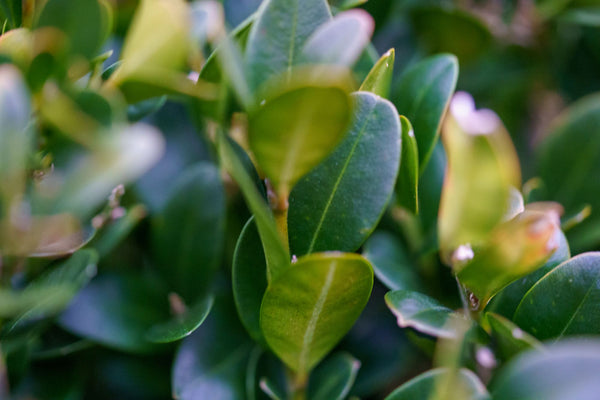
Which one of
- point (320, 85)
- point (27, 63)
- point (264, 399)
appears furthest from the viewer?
point (264, 399)

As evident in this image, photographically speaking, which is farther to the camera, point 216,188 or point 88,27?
point 216,188

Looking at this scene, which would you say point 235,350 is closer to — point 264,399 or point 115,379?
point 264,399

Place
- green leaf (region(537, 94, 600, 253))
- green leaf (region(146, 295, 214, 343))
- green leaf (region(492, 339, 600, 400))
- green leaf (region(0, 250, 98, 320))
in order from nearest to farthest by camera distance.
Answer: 1. green leaf (region(492, 339, 600, 400))
2. green leaf (region(0, 250, 98, 320))
3. green leaf (region(146, 295, 214, 343))
4. green leaf (region(537, 94, 600, 253))

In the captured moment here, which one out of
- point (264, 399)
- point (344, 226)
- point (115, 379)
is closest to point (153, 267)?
point (115, 379)

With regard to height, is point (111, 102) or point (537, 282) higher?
point (111, 102)

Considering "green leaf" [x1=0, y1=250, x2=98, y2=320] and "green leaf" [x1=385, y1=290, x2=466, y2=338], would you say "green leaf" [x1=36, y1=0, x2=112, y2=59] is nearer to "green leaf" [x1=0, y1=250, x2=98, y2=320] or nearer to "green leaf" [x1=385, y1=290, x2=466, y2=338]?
"green leaf" [x1=0, y1=250, x2=98, y2=320]

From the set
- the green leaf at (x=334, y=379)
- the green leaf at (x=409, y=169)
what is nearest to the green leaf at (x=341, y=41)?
the green leaf at (x=409, y=169)

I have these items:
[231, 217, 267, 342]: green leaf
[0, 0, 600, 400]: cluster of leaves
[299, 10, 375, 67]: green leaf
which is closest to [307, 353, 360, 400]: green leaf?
[0, 0, 600, 400]: cluster of leaves
